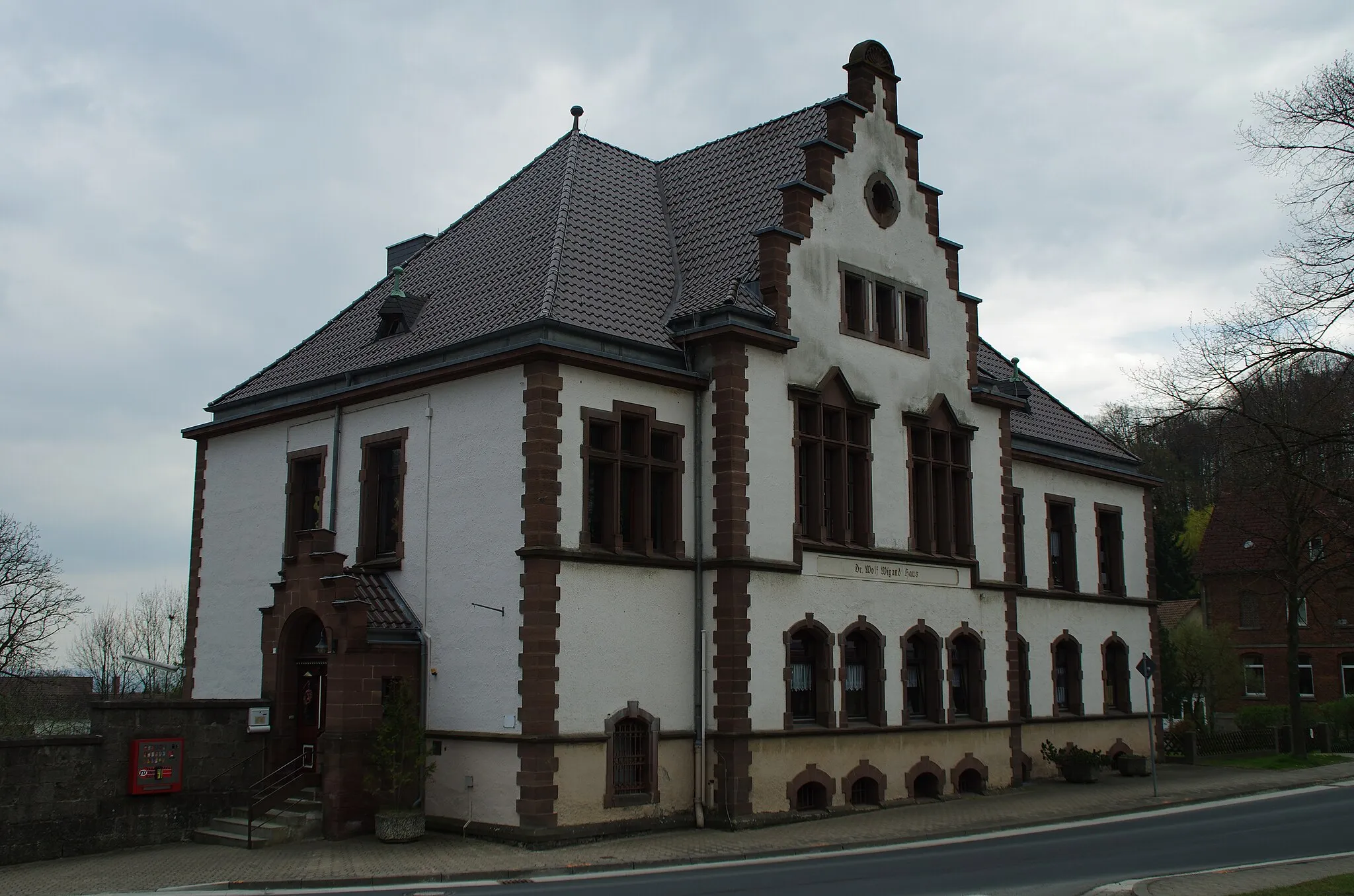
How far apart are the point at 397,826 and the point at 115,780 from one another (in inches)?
183

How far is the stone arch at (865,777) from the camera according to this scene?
2506 cm

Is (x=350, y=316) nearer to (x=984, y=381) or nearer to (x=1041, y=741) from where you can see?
(x=984, y=381)

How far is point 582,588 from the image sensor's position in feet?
72.4

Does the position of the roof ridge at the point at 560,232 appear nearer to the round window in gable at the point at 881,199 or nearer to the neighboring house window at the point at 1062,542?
the round window in gable at the point at 881,199

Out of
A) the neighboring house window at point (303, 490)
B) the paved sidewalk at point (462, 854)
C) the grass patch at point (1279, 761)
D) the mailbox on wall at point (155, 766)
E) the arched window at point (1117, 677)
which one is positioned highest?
the neighboring house window at point (303, 490)

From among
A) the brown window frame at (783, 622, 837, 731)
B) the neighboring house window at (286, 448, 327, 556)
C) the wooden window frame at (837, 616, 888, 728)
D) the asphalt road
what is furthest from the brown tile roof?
the neighboring house window at (286, 448, 327, 556)

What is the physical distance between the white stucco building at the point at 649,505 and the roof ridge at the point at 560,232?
12cm

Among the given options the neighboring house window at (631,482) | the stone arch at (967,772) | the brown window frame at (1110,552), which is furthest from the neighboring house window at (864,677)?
the brown window frame at (1110,552)

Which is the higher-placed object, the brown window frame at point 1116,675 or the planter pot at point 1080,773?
the brown window frame at point 1116,675

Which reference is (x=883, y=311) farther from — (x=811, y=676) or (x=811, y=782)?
(x=811, y=782)

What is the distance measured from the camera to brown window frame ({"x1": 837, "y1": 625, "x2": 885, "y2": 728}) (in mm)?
26000

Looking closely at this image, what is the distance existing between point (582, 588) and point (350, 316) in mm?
11561

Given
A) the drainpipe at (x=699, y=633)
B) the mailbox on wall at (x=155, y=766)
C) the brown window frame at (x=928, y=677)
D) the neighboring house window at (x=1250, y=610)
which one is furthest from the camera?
the neighboring house window at (x=1250, y=610)

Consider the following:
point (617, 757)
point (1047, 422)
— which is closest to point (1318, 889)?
point (617, 757)
